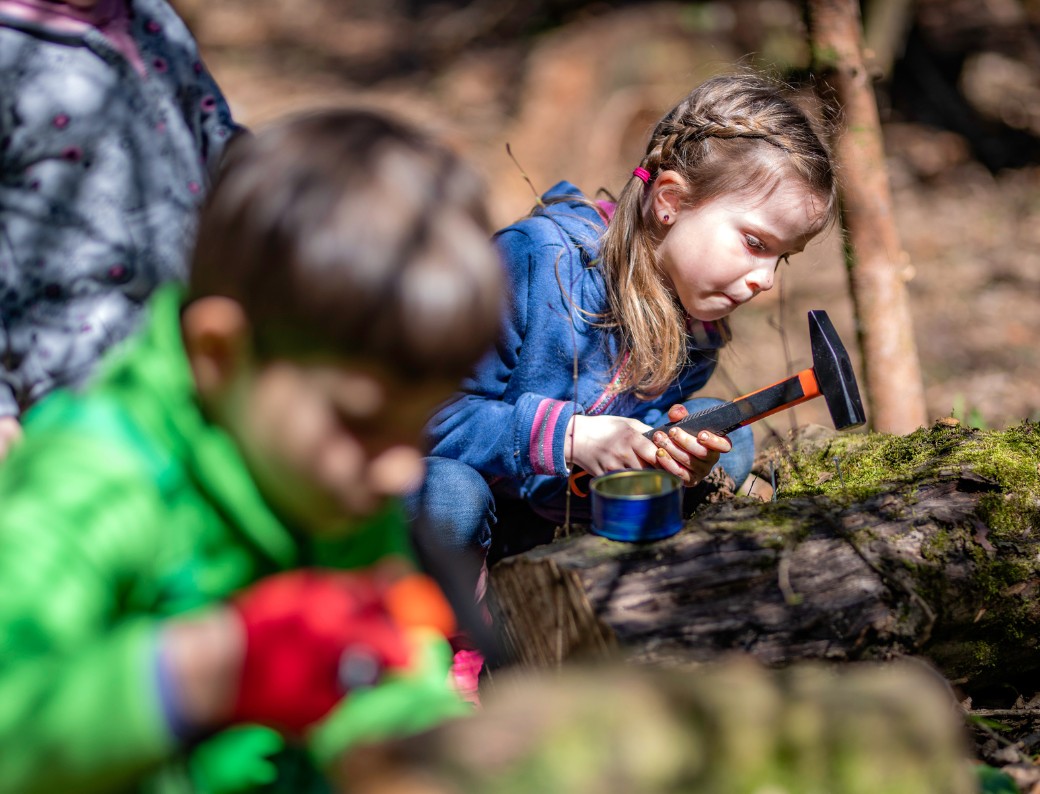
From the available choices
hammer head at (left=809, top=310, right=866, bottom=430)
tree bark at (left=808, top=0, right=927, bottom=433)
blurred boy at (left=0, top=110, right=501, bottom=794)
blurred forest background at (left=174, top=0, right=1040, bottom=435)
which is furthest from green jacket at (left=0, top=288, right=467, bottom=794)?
blurred forest background at (left=174, top=0, right=1040, bottom=435)

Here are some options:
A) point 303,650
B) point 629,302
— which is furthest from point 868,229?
point 303,650

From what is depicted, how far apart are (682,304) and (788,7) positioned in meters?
6.41

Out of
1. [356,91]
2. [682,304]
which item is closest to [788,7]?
[356,91]

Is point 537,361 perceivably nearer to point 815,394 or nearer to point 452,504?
point 452,504

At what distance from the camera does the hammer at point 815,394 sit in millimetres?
2293

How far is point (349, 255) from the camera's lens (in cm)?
113

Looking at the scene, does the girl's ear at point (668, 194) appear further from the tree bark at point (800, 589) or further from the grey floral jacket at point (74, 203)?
the grey floral jacket at point (74, 203)

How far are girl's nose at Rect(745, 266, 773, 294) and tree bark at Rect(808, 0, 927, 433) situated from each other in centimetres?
89

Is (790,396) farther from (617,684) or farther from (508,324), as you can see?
(617,684)

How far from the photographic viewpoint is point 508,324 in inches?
104

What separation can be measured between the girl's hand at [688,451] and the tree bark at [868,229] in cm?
129

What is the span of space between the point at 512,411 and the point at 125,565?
1.48m

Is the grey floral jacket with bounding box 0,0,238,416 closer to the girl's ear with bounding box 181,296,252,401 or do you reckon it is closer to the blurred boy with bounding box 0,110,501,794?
the blurred boy with bounding box 0,110,501,794

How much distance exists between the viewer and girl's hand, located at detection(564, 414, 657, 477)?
8.06 ft
